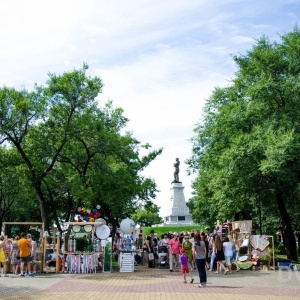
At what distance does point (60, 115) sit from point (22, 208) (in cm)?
2083

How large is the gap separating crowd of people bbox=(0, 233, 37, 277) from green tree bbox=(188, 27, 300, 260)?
10961 millimetres

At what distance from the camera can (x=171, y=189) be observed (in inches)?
2291

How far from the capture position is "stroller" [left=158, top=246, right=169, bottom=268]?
22906mm

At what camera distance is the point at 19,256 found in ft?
65.1

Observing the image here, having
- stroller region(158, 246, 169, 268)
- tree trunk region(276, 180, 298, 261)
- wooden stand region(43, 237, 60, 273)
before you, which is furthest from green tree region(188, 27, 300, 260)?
wooden stand region(43, 237, 60, 273)

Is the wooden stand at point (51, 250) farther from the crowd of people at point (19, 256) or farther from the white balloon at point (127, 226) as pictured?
the white balloon at point (127, 226)

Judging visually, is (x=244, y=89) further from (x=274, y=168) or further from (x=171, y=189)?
(x=171, y=189)

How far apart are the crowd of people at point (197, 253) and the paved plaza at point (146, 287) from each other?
72 centimetres

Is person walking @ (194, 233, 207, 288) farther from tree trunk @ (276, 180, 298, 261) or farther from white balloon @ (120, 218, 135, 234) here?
tree trunk @ (276, 180, 298, 261)

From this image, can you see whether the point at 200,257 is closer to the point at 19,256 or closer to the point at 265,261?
the point at 265,261

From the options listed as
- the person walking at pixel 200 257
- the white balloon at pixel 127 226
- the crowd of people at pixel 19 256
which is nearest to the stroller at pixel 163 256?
the white balloon at pixel 127 226

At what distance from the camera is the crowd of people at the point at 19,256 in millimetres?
18781

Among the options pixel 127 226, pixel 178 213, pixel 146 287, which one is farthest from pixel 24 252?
pixel 178 213

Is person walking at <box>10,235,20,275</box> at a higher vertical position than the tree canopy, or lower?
lower
